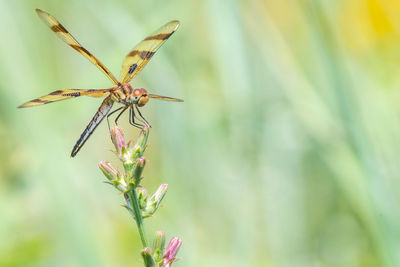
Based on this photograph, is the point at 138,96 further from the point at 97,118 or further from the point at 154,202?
the point at 154,202

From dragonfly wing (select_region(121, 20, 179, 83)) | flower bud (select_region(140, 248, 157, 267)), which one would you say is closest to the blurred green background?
dragonfly wing (select_region(121, 20, 179, 83))

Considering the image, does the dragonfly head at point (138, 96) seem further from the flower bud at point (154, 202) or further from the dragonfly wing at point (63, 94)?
the flower bud at point (154, 202)

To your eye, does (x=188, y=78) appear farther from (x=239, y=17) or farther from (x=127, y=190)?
(x=127, y=190)

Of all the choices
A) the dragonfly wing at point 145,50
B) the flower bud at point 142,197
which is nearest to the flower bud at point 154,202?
the flower bud at point 142,197

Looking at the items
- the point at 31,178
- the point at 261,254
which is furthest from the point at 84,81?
the point at 261,254

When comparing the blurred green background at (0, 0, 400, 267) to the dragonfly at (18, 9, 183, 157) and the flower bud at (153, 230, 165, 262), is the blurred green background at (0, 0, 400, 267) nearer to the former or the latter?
the dragonfly at (18, 9, 183, 157)

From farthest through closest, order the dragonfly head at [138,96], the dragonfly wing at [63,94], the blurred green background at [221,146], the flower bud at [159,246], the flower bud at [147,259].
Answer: the blurred green background at [221,146], the dragonfly head at [138,96], the dragonfly wing at [63,94], the flower bud at [159,246], the flower bud at [147,259]
